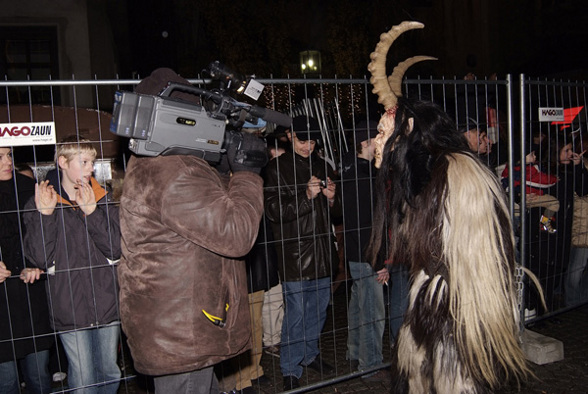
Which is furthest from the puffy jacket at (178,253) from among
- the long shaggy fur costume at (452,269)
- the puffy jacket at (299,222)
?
the puffy jacket at (299,222)

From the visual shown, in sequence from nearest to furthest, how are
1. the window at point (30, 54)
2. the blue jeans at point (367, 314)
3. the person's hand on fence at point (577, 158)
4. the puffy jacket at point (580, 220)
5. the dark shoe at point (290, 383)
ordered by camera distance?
A: the dark shoe at point (290, 383) < the blue jeans at point (367, 314) < the person's hand on fence at point (577, 158) < the puffy jacket at point (580, 220) < the window at point (30, 54)

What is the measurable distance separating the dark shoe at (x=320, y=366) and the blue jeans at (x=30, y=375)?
225 cm

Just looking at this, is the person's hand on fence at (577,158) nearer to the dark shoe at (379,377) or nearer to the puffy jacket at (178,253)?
the dark shoe at (379,377)

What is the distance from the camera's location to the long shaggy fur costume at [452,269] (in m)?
2.47

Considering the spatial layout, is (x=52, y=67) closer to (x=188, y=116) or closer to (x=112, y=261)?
(x=112, y=261)

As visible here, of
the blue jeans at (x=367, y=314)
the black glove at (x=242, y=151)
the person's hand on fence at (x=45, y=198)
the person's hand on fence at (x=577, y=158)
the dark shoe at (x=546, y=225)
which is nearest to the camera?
the black glove at (x=242, y=151)

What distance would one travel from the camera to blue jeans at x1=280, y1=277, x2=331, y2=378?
14.8 ft

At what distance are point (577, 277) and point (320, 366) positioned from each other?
3490 mm

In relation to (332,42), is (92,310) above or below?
below

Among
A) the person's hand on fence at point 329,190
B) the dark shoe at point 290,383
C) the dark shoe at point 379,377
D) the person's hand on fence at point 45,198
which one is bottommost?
the dark shoe at point 379,377

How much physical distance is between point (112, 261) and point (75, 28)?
878 cm

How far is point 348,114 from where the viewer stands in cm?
1559

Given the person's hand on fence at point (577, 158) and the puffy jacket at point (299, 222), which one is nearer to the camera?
the puffy jacket at point (299, 222)

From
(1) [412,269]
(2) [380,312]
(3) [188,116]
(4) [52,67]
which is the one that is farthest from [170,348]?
(4) [52,67]
